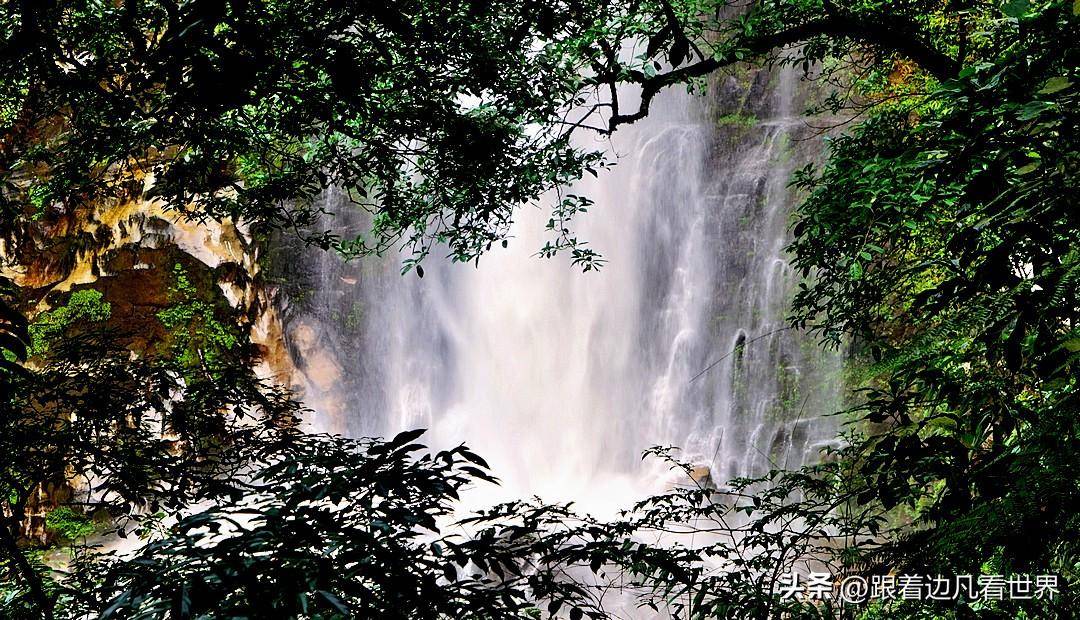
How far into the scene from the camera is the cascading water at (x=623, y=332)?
882 centimetres

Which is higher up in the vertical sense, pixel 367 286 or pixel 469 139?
pixel 367 286

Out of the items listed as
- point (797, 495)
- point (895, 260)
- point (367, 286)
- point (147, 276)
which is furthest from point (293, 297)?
point (895, 260)

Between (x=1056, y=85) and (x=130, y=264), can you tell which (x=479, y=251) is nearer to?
(x=1056, y=85)

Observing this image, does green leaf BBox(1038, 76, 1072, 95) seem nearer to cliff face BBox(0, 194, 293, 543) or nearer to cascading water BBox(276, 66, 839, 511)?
cascading water BBox(276, 66, 839, 511)

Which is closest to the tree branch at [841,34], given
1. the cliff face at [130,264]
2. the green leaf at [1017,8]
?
the green leaf at [1017,8]

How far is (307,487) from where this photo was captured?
1422 millimetres

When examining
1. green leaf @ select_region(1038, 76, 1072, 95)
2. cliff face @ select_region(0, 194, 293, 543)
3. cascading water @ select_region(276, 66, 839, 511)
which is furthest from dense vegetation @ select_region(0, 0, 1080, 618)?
cliff face @ select_region(0, 194, 293, 543)

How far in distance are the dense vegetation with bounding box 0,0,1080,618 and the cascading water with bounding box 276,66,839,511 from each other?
167 inches

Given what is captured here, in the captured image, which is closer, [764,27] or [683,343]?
[764,27]

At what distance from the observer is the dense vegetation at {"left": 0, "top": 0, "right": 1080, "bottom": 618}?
128 centimetres

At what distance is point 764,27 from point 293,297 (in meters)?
8.91

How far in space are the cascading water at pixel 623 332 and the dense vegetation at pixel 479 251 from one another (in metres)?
4.25

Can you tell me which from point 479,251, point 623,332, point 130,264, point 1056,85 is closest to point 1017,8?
point 1056,85

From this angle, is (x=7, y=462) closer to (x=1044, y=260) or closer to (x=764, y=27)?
(x=1044, y=260)
